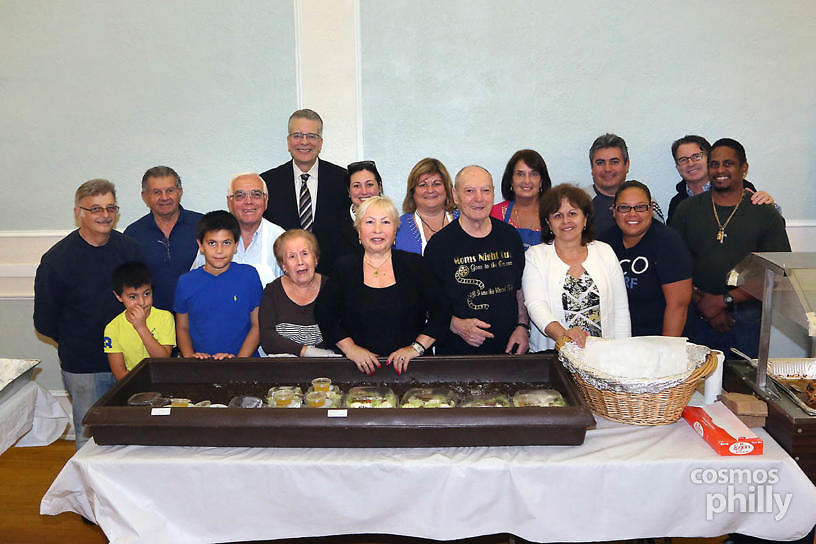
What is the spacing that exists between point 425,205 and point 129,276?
1.43 meters

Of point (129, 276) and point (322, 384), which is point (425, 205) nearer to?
point (322, 384)

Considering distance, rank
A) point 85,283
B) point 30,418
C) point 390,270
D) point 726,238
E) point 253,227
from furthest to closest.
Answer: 1. point 726,238
2. point 253,227
3. point 85,283
4. point 30,418
5. point 390,270

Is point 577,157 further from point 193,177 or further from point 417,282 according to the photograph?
point 193,177

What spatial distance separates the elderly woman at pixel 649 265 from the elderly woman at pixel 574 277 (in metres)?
0.24

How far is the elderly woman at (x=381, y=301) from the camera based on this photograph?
2.47 metres

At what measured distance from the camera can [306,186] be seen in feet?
12.0

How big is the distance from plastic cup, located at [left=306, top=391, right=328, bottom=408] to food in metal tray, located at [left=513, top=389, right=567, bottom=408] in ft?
2.14

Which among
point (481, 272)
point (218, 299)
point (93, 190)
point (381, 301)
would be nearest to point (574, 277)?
point (481, 272)

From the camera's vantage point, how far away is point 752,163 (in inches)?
165

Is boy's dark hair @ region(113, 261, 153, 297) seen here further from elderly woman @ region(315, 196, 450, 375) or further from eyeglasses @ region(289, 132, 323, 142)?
eyeglasses @ region(289, 132, 323, 142)

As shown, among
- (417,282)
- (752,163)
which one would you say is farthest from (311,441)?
(752,163)

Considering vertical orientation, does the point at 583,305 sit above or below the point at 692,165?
below

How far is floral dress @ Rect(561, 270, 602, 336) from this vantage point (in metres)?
2.62

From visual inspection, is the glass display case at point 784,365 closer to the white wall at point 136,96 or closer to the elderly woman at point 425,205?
the elderly woman at point 425,205
